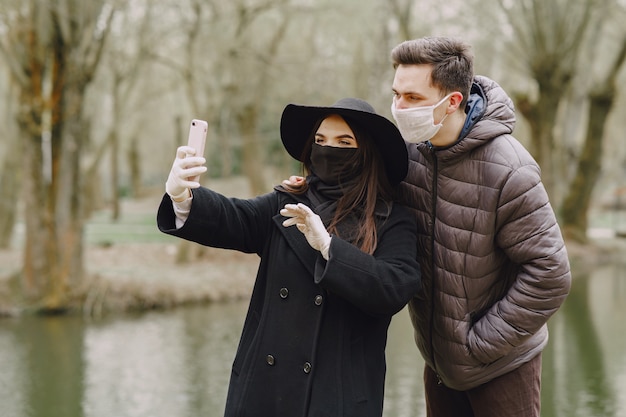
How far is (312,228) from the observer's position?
2.64 m

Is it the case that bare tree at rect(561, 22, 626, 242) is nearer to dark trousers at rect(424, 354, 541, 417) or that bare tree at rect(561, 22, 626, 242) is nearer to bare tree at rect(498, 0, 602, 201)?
bare tree at rect(498, 0, 602, 201)

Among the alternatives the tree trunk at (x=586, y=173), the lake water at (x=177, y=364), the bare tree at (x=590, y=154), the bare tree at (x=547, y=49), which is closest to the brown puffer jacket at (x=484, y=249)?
the lake water at (x=177, y=364)

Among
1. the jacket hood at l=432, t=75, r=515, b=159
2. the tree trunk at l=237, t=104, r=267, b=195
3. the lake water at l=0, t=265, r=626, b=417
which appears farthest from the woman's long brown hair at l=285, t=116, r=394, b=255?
the tree trunk at l=237, t=104, r=267, b=195

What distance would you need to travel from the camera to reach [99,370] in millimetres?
9195

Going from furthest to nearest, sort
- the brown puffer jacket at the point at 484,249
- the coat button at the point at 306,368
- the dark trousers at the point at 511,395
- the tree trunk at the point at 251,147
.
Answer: the tree trunk at the point at 251,147, the dark trousers at the point at 511,395, the brown puffer jacket at the point at 484,249, the coat button at the point at 306,368

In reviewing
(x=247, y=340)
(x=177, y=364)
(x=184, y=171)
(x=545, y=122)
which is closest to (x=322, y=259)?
(x=247, y=340)

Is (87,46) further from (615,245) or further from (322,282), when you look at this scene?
(615,245)

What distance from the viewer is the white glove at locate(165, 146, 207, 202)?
8.83 feet

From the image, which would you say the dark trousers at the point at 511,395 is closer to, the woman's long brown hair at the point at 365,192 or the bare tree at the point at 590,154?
the woman's long brown hair at the point at 365,192

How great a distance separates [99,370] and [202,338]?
6.77ft

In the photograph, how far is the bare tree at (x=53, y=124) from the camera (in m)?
12.3

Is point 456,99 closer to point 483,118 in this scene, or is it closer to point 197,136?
point 483,118

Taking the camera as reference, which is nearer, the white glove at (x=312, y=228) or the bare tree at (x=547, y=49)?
the white glove at (x=312, y=228)

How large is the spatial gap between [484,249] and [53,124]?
10.9 metres
